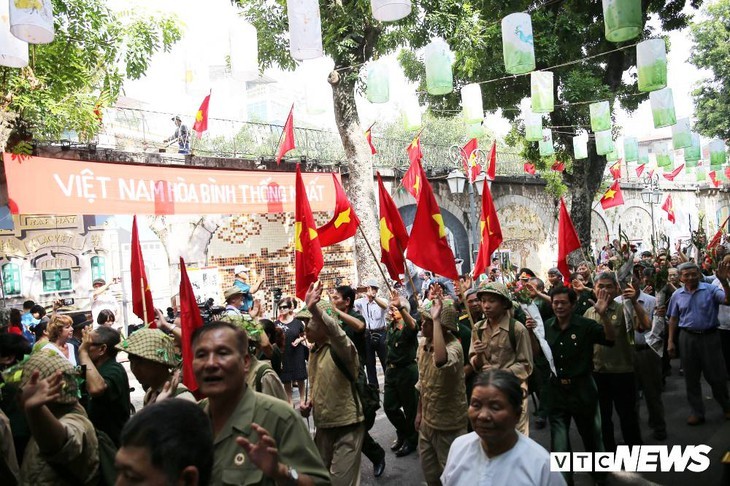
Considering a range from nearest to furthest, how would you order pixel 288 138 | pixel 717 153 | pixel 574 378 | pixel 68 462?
pixel 68 462, pixel 574 378, pixel 288 138, pixel 717 153

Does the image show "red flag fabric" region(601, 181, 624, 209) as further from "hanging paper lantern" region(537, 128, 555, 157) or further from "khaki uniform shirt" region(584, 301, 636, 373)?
"khaki uniform shirt" region(584, 301, 636, 373)

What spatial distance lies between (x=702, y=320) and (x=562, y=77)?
465 inches

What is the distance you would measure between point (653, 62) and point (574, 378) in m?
8.63

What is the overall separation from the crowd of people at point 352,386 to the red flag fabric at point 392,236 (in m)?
0.75

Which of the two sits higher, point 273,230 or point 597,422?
point 273,230

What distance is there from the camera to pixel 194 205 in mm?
11953

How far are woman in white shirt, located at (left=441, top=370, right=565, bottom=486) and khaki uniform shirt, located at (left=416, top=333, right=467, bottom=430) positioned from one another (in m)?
1.75

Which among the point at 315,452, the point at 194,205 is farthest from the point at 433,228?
the point at 194,205

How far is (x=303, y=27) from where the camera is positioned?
316 inches

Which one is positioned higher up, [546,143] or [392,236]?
[546,143]

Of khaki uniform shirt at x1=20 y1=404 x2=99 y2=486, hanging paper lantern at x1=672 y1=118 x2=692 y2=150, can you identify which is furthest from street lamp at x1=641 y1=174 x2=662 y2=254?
khaki uniform shirt at x1=20 y1=404 x2=99 y2=486

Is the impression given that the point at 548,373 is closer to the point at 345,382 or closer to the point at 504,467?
the point at 345,382

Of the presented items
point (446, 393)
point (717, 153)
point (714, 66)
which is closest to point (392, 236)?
point (446, 393)

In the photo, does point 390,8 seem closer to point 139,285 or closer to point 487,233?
point 487,233
